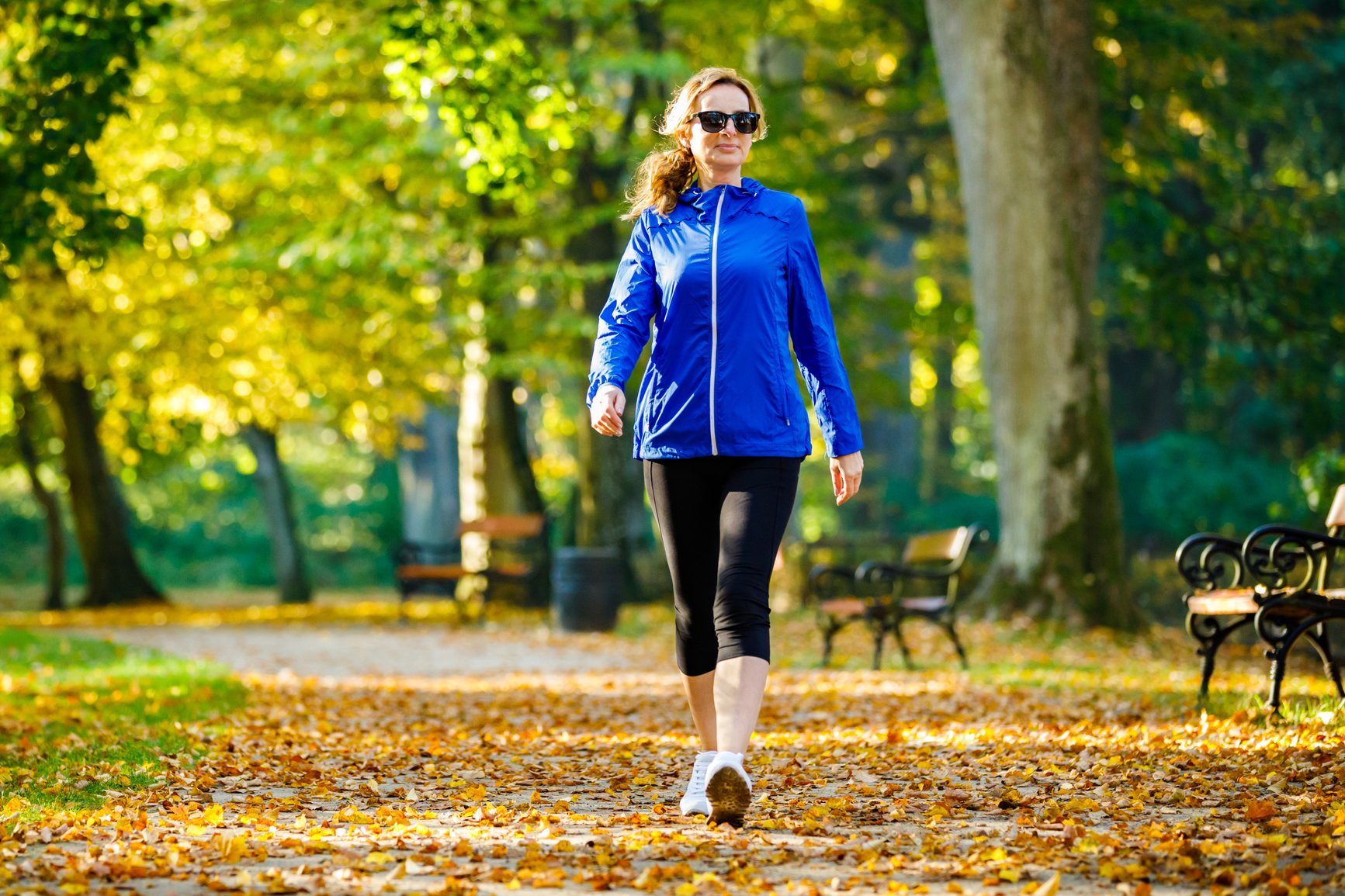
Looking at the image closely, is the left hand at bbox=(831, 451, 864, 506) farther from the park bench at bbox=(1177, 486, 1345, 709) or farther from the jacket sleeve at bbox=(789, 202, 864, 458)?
the park bench at bbox=(1177, 486, 1345, 709)

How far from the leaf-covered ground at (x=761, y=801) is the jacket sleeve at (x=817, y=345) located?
1173 mm

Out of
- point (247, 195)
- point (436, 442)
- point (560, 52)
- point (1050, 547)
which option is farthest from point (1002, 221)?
point (436, 442)

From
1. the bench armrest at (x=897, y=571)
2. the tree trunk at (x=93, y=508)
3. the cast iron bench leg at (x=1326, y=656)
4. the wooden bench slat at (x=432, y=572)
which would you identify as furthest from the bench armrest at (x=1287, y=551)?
the tree trunk at (x=93, y=508)

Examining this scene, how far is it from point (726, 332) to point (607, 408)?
1.37ft

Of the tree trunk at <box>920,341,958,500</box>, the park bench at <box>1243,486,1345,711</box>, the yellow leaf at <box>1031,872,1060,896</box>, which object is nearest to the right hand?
the yellow leaf at <box>1031,872,1060,896</box>

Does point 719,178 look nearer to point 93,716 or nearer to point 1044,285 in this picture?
point 93,716

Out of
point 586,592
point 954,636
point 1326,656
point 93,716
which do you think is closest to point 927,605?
point 954,636

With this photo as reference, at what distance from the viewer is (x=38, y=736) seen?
7.08m

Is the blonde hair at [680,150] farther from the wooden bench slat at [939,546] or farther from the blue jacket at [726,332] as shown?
the wooden bench slat at [939,546]

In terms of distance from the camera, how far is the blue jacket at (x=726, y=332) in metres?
4.63

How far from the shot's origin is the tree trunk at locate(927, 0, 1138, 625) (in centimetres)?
1329

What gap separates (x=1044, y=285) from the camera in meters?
13.4

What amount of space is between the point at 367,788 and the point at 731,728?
169 centimetres

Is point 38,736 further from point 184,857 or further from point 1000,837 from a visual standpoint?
point 1000,837
